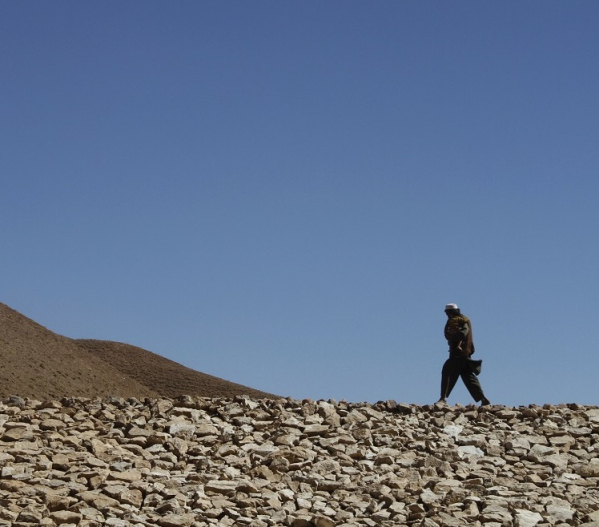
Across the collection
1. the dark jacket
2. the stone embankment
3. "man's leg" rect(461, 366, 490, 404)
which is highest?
the dark jacket

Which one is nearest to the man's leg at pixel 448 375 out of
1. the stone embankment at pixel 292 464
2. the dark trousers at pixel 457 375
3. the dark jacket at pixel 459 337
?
the dark trousers at pixel 457 375

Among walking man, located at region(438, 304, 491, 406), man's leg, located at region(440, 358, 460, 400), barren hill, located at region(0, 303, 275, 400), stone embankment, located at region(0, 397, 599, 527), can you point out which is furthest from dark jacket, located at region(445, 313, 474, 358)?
barren hill, located at region(0, 303, 275, 400)

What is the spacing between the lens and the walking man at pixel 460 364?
13797mm

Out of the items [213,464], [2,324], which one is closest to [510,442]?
[213,464]

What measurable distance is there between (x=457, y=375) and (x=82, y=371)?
10541mm

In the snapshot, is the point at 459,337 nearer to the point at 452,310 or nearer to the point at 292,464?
the point at 452,310

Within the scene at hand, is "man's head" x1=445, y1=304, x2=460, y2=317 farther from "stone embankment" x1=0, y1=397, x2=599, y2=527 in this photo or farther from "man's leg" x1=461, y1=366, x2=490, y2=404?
"stone embankment" x1=0, y1=397, x2=599, y2=527

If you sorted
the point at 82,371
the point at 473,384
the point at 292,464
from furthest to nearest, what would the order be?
1. the point at 82,371
2. the point at 473,384
3. the point at 292,464

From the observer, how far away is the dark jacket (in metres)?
13.8

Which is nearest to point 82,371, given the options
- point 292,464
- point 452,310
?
point 452,310

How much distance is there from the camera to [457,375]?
13.9 meters

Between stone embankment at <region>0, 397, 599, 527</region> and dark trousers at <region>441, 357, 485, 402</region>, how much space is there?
4.12 ft

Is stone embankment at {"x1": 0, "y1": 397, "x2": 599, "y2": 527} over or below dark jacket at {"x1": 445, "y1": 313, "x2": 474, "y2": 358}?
below

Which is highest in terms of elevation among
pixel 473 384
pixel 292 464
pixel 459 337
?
pixel 459 337
